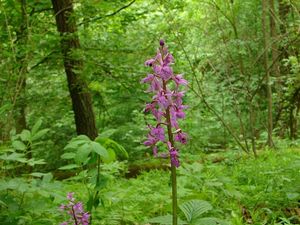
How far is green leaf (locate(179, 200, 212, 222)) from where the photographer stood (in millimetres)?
2049

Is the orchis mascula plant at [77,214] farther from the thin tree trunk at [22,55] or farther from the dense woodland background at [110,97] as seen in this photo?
the thin tree trunk at [22,55]

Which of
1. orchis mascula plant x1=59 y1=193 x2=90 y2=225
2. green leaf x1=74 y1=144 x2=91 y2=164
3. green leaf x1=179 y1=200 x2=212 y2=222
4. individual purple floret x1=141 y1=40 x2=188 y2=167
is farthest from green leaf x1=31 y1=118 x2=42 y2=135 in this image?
green leaf x1=179 y1=200 x2=212 y2=222

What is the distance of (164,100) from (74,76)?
443 cm

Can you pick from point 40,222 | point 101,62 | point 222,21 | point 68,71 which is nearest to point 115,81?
point 101,62

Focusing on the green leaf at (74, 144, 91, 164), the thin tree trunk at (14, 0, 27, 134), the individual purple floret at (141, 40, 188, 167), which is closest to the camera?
the individual purple floret at (141, 40, 188, 167)

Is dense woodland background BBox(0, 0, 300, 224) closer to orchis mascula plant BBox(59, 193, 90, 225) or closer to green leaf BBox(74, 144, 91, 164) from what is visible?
orchis mascula plant BBox(59, 193, 90, 225)

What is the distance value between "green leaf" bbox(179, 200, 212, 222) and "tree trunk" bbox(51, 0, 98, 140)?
348 centimetres

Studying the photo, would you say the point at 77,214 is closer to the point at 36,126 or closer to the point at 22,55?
the point at 36,126

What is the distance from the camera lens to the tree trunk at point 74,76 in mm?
5598

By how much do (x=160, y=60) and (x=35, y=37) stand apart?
3.12 meters

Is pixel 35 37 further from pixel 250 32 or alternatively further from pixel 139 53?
pixel 250 32

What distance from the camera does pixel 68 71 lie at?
601cm

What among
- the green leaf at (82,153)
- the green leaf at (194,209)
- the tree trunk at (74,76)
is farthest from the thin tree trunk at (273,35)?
the green leaf at (82,153)

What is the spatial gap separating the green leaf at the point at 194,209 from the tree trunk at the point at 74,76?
3.48 m
